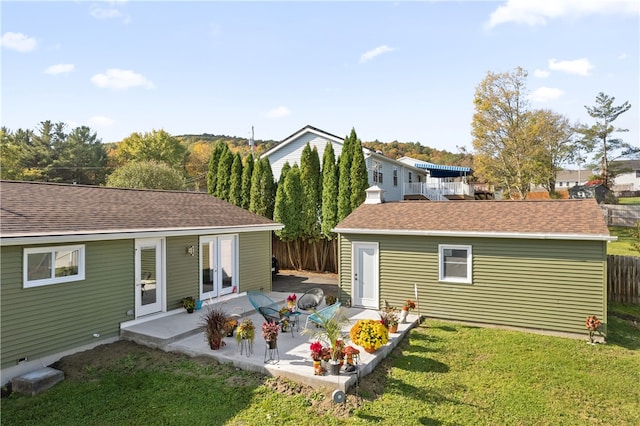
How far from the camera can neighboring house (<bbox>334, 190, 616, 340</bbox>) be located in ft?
31.1

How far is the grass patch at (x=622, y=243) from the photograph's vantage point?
62.5 ft

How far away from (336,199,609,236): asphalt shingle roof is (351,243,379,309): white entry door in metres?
0.71

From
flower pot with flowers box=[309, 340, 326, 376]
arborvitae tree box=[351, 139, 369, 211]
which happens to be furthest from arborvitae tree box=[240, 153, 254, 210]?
flower pot with flowers box=[309, 340, 326, 376]

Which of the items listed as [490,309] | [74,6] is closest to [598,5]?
[490,309]

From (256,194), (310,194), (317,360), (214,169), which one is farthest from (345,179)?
(317,360)

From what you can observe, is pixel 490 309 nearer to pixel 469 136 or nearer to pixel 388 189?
pixel 388 189

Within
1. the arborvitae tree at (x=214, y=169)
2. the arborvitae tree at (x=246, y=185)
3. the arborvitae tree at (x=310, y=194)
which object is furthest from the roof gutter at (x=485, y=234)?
the arborvitae tree at (x=214, y=169)

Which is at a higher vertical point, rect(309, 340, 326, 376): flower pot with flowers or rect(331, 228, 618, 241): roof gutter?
rect(331, 228, 618, 241): roof gutter

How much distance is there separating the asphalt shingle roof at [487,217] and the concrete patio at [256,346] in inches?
107

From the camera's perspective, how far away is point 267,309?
888cm

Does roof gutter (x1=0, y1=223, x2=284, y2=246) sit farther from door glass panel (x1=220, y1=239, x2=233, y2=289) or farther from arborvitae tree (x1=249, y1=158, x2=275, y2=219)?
arborvitae tree (x1=249, y1=158, x2=275, y2=219)

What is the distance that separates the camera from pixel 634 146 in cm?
3856

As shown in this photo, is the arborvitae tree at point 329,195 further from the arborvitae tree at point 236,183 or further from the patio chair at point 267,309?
the patio chair at point 267,309

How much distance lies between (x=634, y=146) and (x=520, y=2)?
127 ft
